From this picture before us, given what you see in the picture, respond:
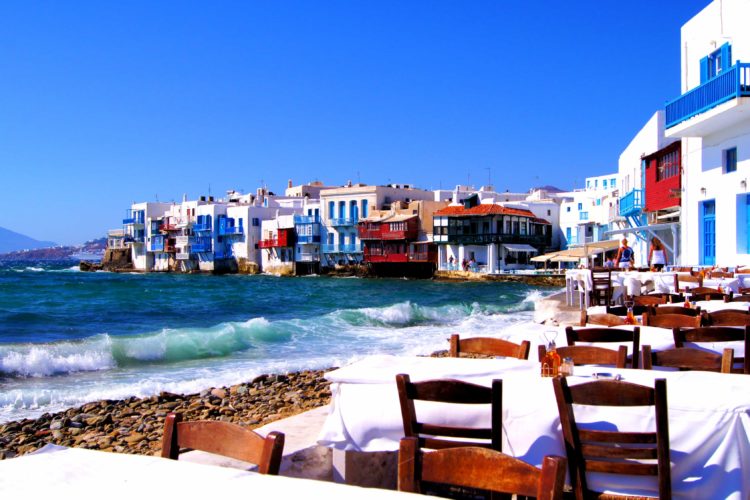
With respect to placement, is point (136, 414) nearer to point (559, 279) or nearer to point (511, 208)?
point (559, 279)

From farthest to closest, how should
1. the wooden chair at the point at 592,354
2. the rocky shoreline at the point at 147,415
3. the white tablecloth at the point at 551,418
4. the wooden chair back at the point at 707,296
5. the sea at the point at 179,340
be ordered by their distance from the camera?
the sea at the point at 179,340, the wooden chair back at the point at 707,296, the rocky shoreline at the point at 147,415, the wooden chair at the point at 592,354, the white tablecloth at the point at 551,418

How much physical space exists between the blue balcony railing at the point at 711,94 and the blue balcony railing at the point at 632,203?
1022 cm

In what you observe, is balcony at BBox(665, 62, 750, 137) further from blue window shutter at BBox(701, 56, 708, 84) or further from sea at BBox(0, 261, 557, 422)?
sea at BBox(0, 261, 557, 422)

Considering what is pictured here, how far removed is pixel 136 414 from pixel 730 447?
8.41m

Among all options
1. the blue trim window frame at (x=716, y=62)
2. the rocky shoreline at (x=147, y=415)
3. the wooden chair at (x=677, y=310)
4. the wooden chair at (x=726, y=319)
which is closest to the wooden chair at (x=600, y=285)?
the blue trim window frame at (x=716, y=62)

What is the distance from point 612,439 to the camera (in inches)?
126

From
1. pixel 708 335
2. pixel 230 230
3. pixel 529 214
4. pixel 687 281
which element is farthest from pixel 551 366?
pixel 230 230

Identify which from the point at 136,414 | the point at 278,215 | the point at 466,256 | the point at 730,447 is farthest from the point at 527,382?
the point at 278,215

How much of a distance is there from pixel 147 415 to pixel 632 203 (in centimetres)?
2479

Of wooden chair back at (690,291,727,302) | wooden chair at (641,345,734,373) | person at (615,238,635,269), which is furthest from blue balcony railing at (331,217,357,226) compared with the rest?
wooden chair at (641,345,734,373)

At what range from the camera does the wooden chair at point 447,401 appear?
340 centimetres

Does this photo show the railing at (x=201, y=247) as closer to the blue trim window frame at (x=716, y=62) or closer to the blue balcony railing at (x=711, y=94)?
the blue balcony railing at (x=711, y=94)

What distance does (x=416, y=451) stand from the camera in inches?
104

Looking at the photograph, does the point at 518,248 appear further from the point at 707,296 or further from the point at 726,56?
the point at 707,296
